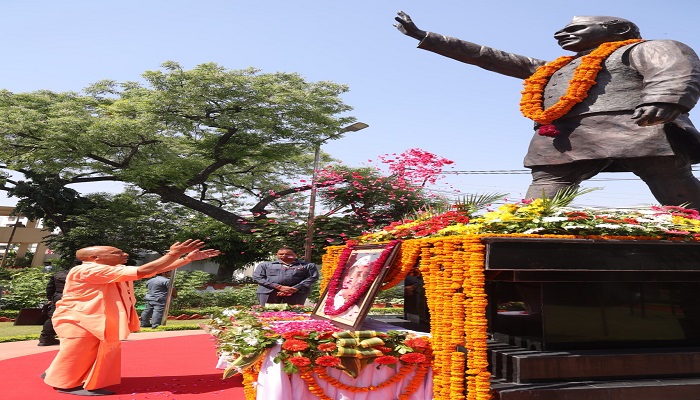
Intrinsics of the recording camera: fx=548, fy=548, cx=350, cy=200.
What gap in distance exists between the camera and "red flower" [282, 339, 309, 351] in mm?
4367

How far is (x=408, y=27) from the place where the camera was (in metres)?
6.22

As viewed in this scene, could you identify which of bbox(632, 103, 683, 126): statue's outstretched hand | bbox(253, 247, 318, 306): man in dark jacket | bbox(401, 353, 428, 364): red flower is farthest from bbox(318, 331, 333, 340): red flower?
bbox(632, 103, 683, 126): statue's outstretched hand

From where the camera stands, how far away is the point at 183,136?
2622 cm

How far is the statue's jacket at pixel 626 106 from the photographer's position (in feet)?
16.5

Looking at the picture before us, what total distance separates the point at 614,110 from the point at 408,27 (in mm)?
2369

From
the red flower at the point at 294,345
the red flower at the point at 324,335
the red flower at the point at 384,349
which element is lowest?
the red flower at the point at 384,349

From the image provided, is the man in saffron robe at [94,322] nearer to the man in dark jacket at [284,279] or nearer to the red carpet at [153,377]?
the red carpet at [153,377]

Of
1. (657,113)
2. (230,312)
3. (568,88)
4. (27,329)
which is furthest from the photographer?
(27,329)

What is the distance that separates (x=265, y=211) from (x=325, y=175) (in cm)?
832

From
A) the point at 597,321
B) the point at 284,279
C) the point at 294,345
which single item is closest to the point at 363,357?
the point at 294,345

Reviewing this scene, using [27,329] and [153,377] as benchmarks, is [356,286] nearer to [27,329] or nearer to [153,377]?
[153,377]

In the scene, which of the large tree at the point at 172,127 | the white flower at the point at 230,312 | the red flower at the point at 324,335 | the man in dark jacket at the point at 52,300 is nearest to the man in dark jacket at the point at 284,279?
the white flower at the point at 230,312

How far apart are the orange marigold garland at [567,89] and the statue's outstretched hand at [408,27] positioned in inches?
50.9

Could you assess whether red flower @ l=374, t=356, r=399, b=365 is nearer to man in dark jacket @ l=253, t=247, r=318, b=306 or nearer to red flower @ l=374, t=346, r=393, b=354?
red flower @ l=374, t=346, r=393, b=354
